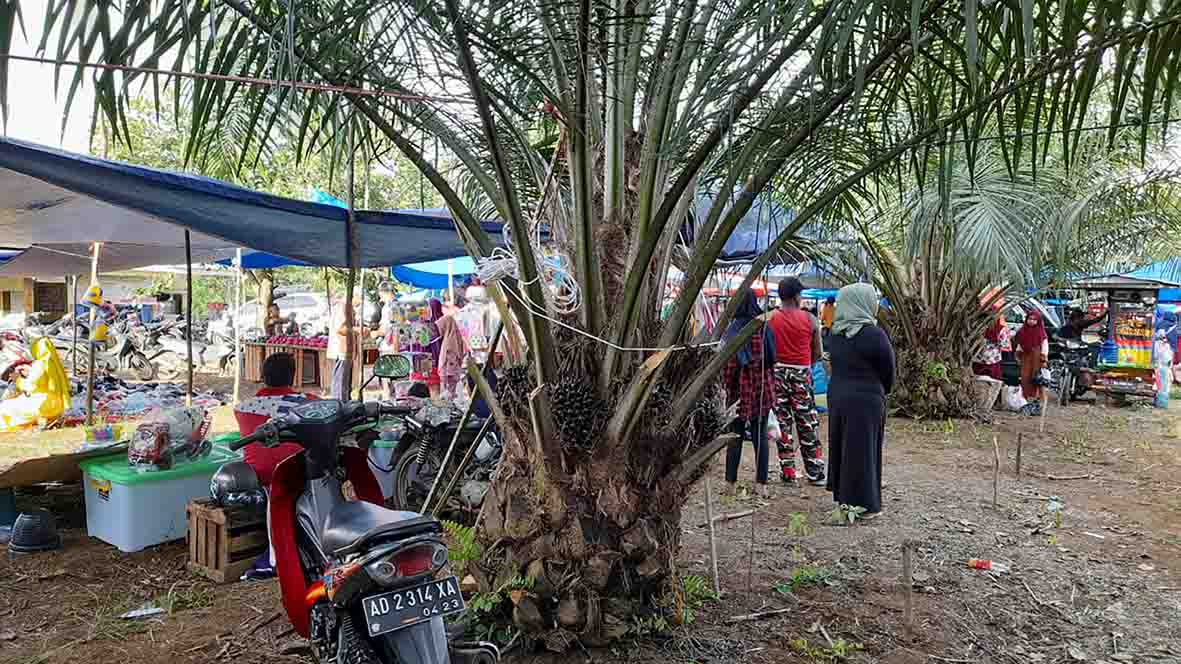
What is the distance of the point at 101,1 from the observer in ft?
7.06

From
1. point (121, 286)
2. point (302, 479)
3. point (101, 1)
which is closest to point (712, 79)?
point (101, 1)

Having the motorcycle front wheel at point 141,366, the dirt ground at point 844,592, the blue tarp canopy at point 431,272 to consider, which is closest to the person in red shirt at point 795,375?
the dirt ground at point 844,592

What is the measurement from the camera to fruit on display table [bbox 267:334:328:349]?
12.9 meters

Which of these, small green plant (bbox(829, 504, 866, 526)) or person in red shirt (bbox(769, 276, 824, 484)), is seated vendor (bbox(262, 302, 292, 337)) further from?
small green plant (bbox(829, 504, 866, 526))

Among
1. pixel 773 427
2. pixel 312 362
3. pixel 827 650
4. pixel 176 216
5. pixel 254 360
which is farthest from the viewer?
pixel 254 360

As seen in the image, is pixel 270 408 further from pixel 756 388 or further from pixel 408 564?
pixel 756 388

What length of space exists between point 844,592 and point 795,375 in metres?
2.63

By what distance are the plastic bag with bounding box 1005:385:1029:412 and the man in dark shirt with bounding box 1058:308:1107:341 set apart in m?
2.25

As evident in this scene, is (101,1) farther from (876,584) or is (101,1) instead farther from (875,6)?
(876,584)

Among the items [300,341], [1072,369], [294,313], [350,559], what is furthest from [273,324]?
[1072,369]

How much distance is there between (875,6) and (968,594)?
346 cm

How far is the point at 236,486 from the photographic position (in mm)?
4207

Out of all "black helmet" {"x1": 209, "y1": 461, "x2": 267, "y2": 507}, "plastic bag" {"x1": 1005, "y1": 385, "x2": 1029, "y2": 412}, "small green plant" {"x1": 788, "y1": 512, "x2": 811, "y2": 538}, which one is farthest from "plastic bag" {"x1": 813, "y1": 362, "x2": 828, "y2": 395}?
"black helmet" {"x1": 209, "y1": 461, "x2": 267, "y2": 507}

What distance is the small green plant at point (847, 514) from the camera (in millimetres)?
5426
